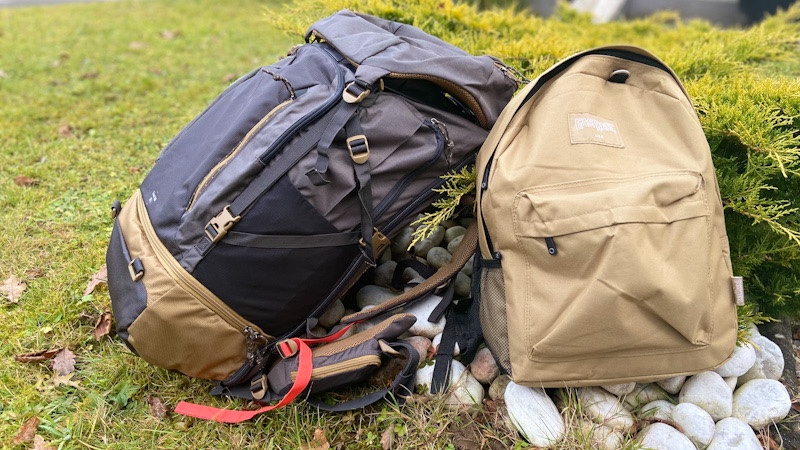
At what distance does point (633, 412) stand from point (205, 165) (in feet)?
5.31

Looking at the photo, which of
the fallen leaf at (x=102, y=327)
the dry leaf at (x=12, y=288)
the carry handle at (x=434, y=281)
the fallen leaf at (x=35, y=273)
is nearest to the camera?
the carry handle at (x=434, y=281)

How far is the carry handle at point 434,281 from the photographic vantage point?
6.93 feet

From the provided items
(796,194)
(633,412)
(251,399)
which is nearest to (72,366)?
(251,399)

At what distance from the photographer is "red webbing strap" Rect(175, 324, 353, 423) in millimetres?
1878

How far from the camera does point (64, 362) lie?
2.15 metres

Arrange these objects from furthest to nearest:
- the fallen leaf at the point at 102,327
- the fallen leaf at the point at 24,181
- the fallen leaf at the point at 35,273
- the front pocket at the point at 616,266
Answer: the fallen leaf at the point at 24,181 → the fallen leaf at the point at 35,273 → the fallen leaf at the point at 102,327 → the front pocket at the point at 616,266

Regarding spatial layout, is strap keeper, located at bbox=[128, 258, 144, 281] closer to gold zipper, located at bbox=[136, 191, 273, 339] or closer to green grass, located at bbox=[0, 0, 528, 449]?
gold zipper, located at bbox=[136, 191, 273, 339]

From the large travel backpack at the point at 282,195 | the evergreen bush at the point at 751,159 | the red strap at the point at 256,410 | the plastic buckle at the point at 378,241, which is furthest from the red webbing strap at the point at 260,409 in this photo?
the evergreen bush at the point at 751,159

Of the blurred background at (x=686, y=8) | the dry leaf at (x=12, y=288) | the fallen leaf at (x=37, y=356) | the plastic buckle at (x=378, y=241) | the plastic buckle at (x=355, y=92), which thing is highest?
the plastic buckle at (x=355, y=92)

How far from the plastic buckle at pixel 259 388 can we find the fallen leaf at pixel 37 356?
83 centimetres

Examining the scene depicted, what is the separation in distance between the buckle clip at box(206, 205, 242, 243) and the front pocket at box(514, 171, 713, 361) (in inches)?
34.6

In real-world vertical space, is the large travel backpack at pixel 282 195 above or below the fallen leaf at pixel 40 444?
above

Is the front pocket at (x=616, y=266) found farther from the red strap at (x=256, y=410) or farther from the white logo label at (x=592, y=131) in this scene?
the red strap at (x=256, y=410)

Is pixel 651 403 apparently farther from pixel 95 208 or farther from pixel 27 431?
pixel 95 208
